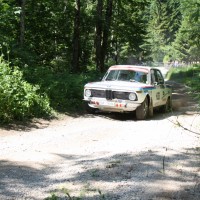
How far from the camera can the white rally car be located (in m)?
11.1

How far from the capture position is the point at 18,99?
1002 cm

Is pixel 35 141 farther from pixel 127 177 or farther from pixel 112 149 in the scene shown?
pixel 127 177

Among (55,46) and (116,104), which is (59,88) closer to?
(116,104)

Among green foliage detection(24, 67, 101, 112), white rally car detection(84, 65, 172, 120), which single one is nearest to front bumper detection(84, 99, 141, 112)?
white rally car detection(84, 65, 172, 120)

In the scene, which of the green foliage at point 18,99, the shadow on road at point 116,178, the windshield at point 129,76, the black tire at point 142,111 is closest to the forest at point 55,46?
the green foliage at point 18,99

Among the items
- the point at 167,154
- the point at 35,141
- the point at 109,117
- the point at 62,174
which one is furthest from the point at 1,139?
the point at 109,117

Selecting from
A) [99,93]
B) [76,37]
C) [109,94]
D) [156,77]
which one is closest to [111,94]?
[109,94]

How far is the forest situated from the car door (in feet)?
4.77

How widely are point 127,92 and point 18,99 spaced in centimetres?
322

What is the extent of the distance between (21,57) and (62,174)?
8.24 meters

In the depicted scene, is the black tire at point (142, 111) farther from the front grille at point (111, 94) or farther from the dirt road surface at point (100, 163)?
the dirt road surface at point (100, 163)

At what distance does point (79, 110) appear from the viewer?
1279 cm

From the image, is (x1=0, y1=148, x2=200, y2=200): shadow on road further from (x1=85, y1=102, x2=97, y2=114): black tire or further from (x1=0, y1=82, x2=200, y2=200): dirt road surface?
(x1=85, y1=102, x2=97, y2=114): black tire

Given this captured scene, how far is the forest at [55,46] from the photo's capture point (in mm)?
9703
